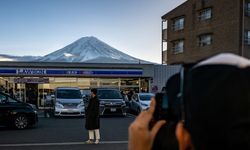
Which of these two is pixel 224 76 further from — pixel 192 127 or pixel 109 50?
pixel 109 50

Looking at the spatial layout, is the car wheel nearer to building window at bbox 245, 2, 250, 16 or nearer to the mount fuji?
building window at bbox 245, 2, 250, 16

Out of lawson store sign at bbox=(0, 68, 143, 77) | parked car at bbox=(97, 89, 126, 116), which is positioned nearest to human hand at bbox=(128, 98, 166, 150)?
parked car at bbox=(97, 89, 126, 116)

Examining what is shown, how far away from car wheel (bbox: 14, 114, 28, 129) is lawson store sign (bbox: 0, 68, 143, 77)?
16.7 meters

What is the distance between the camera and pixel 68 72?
34.2 metres

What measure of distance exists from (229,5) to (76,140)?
1170 inches

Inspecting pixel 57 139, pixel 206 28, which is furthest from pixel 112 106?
pixel 206 28

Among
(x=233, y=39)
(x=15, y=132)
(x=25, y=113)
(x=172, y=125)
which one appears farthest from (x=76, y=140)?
(x=233, y=39)

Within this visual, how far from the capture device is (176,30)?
45.8 meters

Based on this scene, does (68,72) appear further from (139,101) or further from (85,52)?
(85,52)

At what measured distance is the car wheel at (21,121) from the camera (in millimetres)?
16828

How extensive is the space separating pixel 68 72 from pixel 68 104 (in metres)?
10.7

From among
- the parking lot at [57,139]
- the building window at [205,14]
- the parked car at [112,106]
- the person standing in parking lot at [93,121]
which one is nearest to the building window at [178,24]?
the building window at [205,14]

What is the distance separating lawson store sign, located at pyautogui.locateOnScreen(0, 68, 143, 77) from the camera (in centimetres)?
3331

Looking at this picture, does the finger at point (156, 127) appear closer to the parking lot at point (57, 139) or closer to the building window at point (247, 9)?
the parking lot at point (57, 139)
